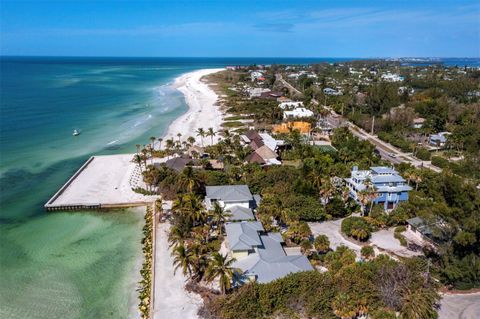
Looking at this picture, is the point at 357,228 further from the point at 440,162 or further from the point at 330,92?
the point at 330,92

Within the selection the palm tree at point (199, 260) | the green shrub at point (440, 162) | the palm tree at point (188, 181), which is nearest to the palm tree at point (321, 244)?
the palm tree at point (199, 260)

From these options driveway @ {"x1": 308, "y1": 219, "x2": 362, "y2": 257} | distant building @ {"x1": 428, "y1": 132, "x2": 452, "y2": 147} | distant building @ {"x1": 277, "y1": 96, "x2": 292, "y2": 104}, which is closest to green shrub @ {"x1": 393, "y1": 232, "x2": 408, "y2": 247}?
driveway @ {"x1": 308, "y1": 219, "x2": 362, "y2": 257}

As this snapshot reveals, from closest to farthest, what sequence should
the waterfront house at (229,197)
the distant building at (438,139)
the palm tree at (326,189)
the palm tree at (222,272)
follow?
the palm tree at (222,272), the waterfront house at (229,197), the palm tree at (326,189), the distant building at (438,139)

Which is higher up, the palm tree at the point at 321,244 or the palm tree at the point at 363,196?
the palm tree at the point at 363,196

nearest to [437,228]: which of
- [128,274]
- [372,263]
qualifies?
[372,263]

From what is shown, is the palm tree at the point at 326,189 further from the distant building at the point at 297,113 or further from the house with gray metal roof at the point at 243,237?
the distant building at the point at 297,113

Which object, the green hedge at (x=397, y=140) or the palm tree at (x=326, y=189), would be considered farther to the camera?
the green hedge at (x=397, y=140)

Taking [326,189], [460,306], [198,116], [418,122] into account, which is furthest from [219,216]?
[418,122]
